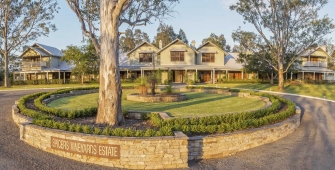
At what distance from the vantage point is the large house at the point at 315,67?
36906 millimetres

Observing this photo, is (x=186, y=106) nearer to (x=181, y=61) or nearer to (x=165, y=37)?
(x=181, y=61)

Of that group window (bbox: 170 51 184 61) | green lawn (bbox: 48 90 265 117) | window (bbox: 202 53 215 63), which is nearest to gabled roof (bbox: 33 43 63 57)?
window (bbox: 170 51 184 61)

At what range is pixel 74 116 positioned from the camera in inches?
358

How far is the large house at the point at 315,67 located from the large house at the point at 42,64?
33492mm

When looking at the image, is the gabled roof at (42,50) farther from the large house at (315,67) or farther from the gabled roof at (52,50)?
the large house at (315,67)

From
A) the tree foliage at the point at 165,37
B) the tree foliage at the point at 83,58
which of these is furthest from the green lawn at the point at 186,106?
the tree foliage at the point at 165,37

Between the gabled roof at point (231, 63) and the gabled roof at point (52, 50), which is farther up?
the gabled roof at point (52, 50)

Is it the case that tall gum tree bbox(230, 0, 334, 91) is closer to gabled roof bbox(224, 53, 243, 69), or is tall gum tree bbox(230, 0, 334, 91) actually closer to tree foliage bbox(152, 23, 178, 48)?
gabled roof bbox(224, 53, 243, 69)

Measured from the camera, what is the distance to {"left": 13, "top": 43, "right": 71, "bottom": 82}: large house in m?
35.8

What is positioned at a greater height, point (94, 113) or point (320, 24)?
point (320, 24)

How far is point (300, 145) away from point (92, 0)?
11.0 metres

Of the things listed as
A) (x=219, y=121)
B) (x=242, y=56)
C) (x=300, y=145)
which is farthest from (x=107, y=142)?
(x=242, y=56)

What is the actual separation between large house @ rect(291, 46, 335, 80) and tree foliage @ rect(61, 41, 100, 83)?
92.4 ft

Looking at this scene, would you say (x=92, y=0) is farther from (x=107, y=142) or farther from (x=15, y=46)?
(x=15, y=46)
